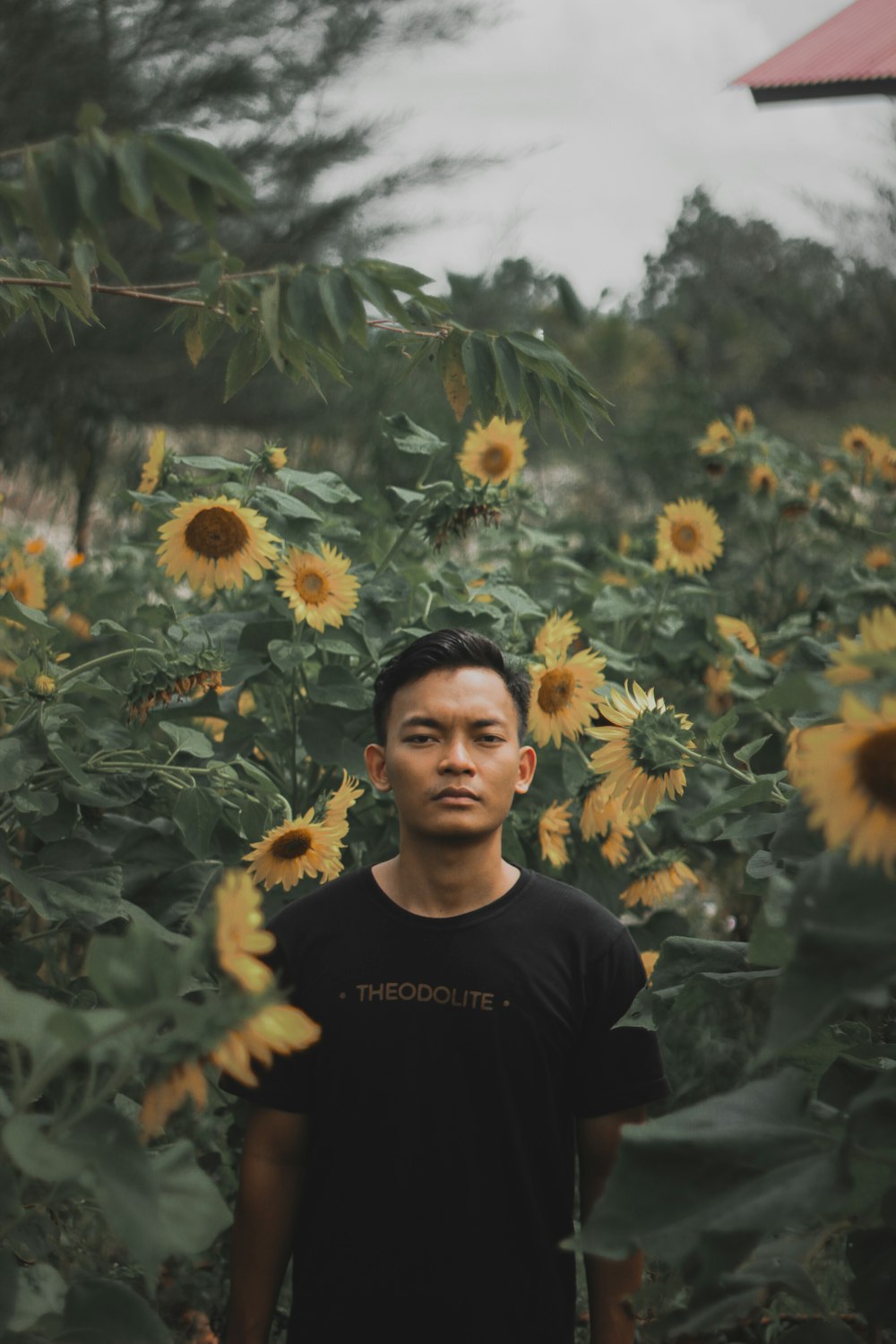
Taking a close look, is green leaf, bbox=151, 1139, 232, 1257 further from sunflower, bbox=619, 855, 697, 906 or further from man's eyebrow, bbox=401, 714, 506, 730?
sunflower, bbox=619, 855, 697, 906

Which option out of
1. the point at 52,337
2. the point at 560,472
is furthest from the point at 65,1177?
the point at 560,472

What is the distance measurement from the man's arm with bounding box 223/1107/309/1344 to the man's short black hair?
0.43 m

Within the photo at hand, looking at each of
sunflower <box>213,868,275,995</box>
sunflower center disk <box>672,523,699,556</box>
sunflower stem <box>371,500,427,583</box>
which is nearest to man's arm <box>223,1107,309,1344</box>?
sunflower <box>213,868,275,995</box>

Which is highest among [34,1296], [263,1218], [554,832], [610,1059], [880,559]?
[34,1296]

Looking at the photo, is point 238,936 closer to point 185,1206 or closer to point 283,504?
point 185,1206

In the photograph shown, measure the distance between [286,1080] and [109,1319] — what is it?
60cm

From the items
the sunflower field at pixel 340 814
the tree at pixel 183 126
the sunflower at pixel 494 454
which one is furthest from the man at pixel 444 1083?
the tree at pixel 183 126

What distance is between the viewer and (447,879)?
1477 mm

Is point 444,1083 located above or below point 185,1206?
below

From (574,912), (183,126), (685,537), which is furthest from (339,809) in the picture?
(183,126)

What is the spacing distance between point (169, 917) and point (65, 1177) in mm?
878

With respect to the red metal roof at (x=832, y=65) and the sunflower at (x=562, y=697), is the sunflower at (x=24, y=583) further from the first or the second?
the red metal roof at (x=832, y=65)

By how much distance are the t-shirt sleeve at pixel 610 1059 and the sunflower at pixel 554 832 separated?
0.56 metres

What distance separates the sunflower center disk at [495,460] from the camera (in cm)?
260
